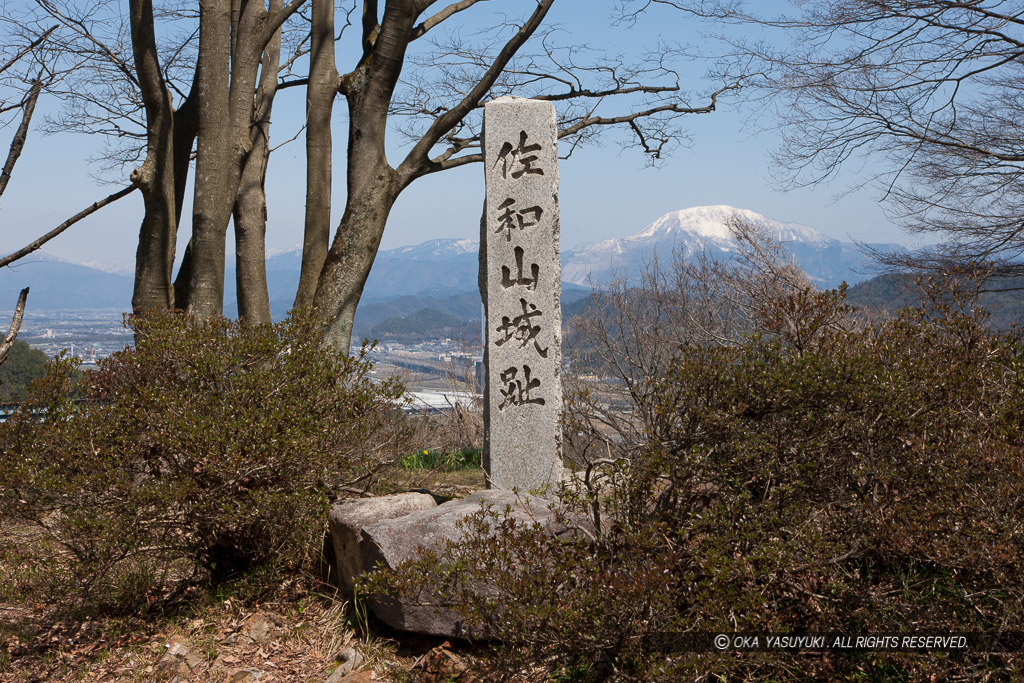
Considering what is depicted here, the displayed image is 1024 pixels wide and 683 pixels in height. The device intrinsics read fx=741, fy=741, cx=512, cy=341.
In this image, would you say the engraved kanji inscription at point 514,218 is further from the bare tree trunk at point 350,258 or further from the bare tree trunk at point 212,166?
the bare tree trunk at point 212,166

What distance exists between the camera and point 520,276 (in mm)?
4871

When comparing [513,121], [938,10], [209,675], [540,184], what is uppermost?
[938,10]

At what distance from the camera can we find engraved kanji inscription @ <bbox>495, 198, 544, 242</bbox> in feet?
16.0

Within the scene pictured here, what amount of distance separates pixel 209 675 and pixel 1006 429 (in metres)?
3.52

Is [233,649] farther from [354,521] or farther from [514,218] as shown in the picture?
[514,218]

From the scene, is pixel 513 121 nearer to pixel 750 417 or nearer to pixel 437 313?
pixel 750 417

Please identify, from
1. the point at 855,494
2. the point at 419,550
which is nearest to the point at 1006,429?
the point at 855,494

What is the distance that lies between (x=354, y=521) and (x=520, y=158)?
2.60 m

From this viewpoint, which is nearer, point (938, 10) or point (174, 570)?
point (174, 570)

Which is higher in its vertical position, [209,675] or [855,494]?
[855,494]

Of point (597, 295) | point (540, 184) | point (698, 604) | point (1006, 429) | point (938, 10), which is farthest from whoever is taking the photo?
point (597, 295)

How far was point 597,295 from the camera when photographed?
9.39 meters

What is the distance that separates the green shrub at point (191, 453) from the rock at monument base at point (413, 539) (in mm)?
383

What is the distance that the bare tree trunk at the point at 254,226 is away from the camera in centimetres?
663
